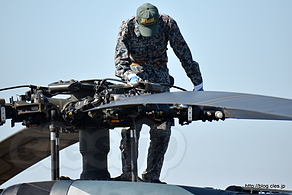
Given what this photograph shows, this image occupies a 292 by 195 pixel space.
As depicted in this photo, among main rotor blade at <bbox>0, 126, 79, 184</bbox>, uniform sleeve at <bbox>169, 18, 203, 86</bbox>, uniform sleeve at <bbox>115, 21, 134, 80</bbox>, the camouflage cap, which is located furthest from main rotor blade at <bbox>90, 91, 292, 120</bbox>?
main rotor blade at <bbox>0, 126, 79, 184</bbox>

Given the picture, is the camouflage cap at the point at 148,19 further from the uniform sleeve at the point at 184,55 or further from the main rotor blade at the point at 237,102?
→ the main rotor blade at the point at 237,102

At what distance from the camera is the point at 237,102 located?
427 centimetres

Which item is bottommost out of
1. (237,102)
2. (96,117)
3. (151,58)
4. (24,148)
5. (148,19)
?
(24,148)

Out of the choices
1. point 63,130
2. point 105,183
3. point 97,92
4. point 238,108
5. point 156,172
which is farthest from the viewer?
point 156,172

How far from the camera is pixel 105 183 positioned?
5.43 meters

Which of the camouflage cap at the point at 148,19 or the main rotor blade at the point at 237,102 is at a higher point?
the camouflage cap at the point at 148,19

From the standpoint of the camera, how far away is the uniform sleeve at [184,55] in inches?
285

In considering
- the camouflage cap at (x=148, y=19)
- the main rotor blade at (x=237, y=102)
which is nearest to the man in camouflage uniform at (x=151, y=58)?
the camouflage cap at (x=148, y=19)

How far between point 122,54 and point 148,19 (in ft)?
2.45

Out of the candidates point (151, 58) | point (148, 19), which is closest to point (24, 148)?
point (151, 58)

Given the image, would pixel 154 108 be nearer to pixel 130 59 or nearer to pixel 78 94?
pixel 78 94

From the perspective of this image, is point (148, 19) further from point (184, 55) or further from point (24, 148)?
point (24, 148)

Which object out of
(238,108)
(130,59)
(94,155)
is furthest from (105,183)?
(130,59)

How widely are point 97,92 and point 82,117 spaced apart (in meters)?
0.35
